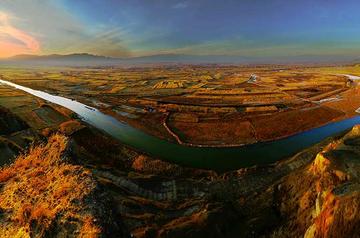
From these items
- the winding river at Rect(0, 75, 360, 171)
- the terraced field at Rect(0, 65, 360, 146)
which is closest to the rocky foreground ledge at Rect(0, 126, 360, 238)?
the winding river at Rect(0, 75, 360, 171)

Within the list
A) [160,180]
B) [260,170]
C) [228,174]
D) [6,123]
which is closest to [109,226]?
[160,180]

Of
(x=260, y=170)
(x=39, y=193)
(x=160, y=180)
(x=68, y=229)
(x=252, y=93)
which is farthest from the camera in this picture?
(x=252, y=93)

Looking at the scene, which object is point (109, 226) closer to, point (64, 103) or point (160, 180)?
point (160, 180)

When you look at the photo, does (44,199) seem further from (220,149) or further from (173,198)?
(220,149)

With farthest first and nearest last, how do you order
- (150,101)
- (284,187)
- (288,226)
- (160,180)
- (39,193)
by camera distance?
(150,101), (160,180), (284,187), (288,226), (39,193)

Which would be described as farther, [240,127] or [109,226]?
[240,127]

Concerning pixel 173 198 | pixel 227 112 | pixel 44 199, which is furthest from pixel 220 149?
pixel 44 199

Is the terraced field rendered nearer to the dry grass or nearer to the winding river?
the winding river
